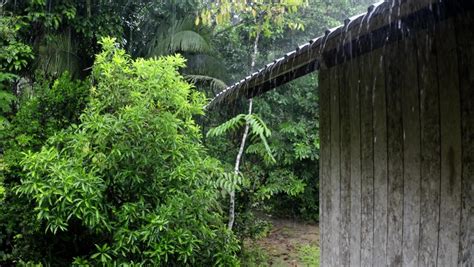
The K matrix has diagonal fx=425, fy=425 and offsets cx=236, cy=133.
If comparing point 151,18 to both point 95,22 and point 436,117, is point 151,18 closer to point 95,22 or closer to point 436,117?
point 95,22

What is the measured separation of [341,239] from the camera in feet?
11.8

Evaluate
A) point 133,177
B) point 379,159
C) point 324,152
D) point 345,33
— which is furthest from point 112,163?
point 345,33

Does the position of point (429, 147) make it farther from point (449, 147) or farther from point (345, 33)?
point (345, 33)

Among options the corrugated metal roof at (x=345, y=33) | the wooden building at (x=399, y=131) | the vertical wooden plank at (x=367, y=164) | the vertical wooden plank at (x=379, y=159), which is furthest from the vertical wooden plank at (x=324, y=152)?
the vertical wooden plank at (x=379, y=159)

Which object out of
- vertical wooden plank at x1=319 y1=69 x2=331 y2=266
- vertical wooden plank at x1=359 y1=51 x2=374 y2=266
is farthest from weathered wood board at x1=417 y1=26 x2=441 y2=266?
vertical wooden plank at x1=319 y1=69 x2=331 y2=266

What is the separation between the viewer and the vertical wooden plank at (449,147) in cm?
227

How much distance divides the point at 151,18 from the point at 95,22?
1504 mm

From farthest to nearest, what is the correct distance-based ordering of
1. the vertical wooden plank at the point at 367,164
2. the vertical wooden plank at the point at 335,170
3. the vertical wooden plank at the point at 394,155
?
the vertical wooden plank at the point at 335,170 < the vertical wooden plank at the point at 367,164 < the vertical wooden plank at the point at 394,155

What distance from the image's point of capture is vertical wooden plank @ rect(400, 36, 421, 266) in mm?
2596

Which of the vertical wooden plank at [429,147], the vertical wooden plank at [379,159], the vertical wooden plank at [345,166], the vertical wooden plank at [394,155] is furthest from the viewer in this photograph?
the vertical wooden plank at [345,166]

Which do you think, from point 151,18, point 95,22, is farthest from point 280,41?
point 95,22

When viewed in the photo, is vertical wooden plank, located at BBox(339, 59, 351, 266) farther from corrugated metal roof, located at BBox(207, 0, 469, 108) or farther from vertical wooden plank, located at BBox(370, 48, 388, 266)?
vertical wooden plank, located at BBox(370, 48, 388, 266)

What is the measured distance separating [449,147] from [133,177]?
3527mm

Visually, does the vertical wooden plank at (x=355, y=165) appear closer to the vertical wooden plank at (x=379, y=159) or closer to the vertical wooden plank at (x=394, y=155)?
the vertical wooden plank at (x=379, y=159)
